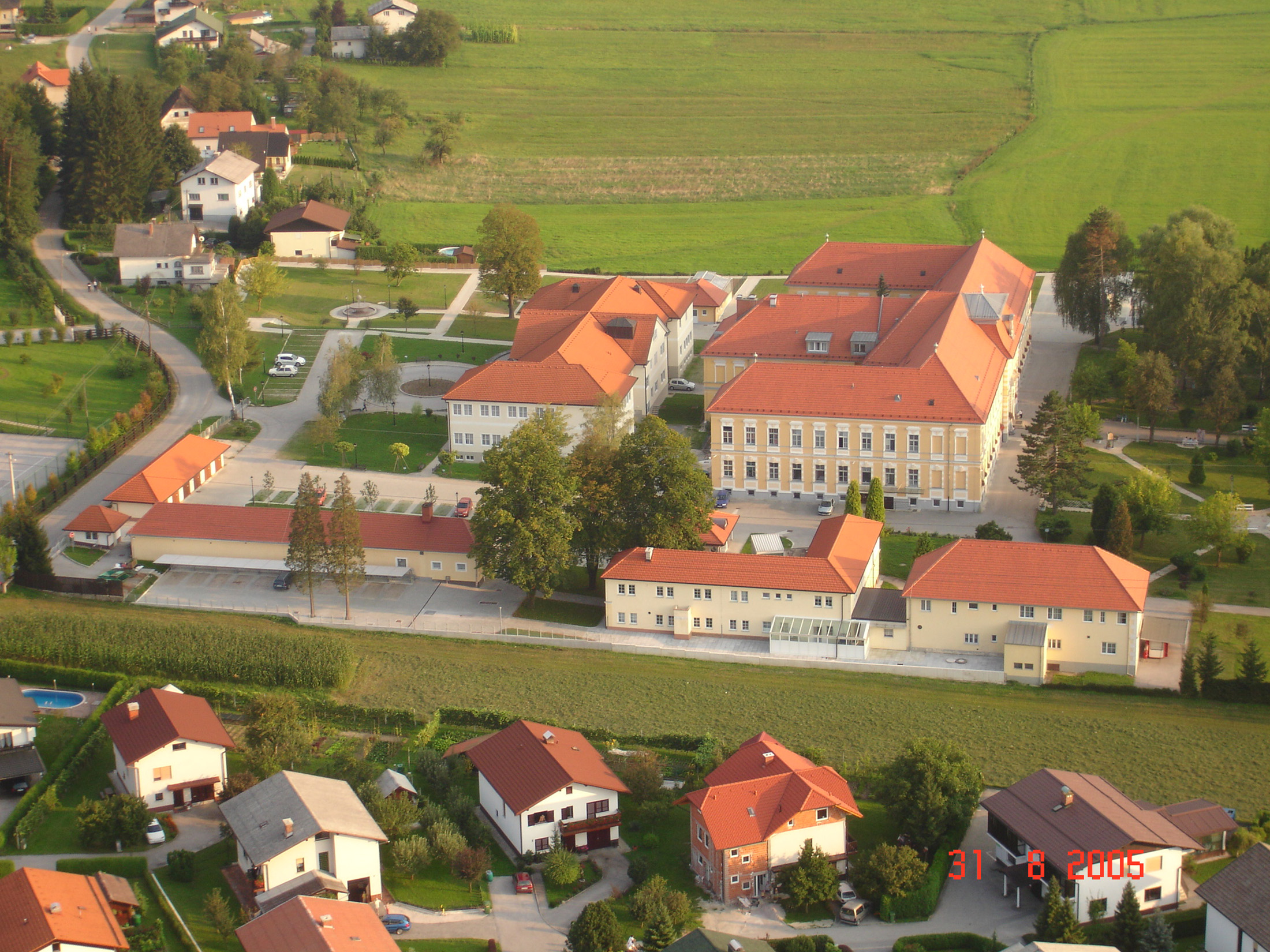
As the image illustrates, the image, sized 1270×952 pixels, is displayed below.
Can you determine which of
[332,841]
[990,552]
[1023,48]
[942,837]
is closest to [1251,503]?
[990,552]

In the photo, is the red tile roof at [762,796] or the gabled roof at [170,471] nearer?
the red tile roof at [762,796]

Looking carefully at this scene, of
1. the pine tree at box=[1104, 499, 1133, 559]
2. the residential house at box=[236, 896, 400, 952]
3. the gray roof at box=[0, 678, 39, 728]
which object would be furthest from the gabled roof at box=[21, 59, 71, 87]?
the residential house at box=[236, 896, 400, 952]

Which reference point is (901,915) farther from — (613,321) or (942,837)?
(613,321)

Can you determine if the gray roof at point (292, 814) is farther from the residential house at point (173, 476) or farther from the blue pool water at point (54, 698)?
the residential house at point (173, 476)

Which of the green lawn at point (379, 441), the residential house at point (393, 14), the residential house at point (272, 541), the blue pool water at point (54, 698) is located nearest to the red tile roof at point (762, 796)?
the residential house at point (272, 541)

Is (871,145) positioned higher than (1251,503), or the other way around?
(871,145)

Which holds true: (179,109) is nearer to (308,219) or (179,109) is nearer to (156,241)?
(308,219)

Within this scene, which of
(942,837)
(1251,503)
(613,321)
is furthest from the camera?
(613,321)
